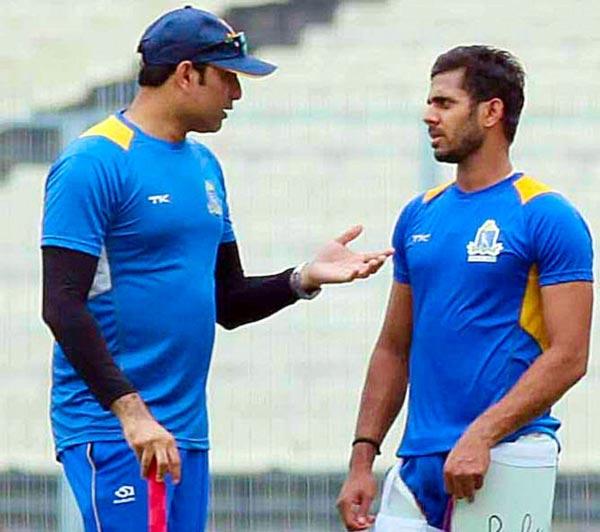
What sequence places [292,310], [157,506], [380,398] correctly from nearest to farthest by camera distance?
[157,506]
[380,398]
[292,310]

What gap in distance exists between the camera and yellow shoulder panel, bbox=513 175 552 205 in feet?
16.3

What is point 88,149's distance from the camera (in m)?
4.81

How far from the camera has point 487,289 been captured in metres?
4.93

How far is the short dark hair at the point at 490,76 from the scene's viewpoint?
201 inches

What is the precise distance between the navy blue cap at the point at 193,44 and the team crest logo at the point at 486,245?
2.16ft

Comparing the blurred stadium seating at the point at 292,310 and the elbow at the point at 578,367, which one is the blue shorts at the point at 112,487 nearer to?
the elbow at the point at 578,367

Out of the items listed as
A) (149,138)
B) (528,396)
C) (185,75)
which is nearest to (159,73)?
(185,75)

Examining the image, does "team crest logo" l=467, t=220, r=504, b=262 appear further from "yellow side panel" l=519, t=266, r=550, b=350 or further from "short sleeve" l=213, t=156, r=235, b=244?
"short sleeve" l=213, t=156, r=235, b=244

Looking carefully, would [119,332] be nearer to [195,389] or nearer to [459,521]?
[195,389]

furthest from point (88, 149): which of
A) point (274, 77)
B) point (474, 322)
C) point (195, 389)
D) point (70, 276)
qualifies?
point (274, 77)

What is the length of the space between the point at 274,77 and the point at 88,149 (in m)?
5.35

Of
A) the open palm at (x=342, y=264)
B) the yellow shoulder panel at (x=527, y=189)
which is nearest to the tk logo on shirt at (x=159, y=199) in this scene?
the open palm at (x=342, y=264)

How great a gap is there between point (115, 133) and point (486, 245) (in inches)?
35.9

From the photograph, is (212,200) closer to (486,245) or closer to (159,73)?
(159,73)
